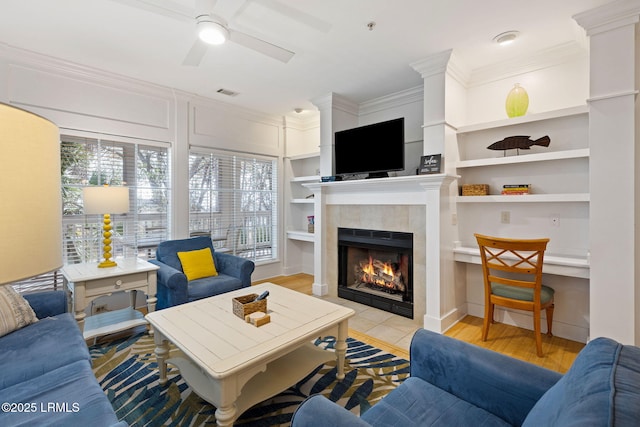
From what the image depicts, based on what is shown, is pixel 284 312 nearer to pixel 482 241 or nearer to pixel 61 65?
pixel 482 241

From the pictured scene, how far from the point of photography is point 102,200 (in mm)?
2699

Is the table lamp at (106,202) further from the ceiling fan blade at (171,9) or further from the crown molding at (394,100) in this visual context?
the crown molding at (394,100)

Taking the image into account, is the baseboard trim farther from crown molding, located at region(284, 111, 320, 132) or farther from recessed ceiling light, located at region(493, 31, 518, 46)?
recessed ceiling light, located at region(493, 31, 518, 46)

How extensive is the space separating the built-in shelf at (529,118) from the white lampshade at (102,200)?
3.41 meters

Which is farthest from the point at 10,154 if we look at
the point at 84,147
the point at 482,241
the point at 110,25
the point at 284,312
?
the point at 84,147

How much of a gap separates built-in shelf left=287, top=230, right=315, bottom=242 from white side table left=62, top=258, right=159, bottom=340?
2222 mm

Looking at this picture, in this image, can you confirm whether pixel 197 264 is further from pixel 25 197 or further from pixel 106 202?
pixel 25 197

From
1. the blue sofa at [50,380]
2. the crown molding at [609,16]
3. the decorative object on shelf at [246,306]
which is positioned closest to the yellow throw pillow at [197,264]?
the blue sofa at [50,380]

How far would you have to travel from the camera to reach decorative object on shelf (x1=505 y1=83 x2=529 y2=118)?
2824 mm

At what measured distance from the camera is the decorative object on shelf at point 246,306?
1.97 meters

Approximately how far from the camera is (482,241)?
259 centimetres

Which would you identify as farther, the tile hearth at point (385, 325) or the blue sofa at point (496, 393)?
the tile hearth at point (385, 325)

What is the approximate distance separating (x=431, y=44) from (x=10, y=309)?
3669 millimetres

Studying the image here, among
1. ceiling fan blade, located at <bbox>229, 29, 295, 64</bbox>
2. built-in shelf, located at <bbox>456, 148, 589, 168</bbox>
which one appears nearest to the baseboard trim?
built-in shelf, located at <bbox>456, 148, 589, 168</bbox>
